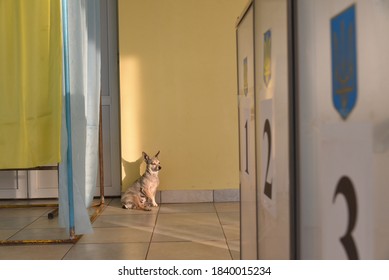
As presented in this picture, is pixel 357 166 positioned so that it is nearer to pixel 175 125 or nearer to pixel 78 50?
pixel 78 50

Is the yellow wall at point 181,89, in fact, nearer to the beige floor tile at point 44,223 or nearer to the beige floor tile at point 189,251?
the beige floor tile at point 44,223

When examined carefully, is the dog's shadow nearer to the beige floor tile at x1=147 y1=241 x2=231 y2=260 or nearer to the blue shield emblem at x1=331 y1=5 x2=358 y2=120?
the beige floor tile at x1=147 y1=241 x2=231 y2=260

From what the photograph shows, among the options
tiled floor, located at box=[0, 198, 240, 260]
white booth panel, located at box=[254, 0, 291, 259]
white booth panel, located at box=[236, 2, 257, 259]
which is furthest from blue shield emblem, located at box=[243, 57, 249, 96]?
tiled floor, located at box=[0, 198, 240, 260]

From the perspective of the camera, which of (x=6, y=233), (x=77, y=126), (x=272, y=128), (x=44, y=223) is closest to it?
(x=272, y=128)

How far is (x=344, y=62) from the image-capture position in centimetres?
75

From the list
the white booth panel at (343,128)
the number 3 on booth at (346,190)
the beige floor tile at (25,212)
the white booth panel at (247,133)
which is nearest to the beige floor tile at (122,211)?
the beige floor tile at (25,212)

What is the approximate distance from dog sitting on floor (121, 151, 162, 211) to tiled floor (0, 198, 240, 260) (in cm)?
11

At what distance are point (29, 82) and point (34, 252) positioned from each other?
107 cm

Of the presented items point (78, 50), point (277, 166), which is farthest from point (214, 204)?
point (277, 166)

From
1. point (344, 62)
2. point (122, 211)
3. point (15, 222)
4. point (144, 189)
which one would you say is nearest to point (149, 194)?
point (144, 189)

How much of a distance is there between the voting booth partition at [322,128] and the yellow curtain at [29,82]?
1998 millimetres

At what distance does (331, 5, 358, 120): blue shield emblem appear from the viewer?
720mm

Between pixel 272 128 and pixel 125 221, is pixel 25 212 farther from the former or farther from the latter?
pixel 272 128
